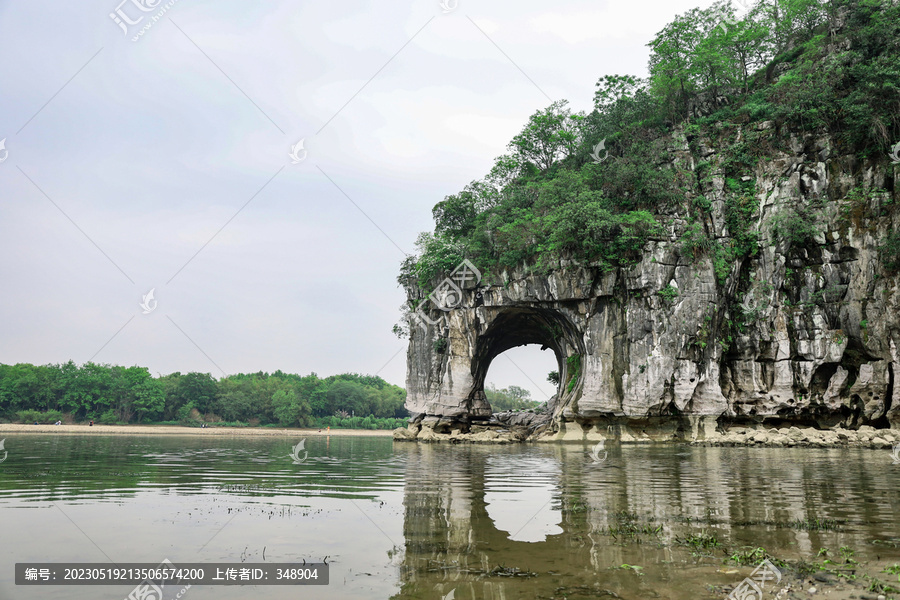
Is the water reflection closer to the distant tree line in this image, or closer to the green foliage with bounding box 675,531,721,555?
the green foliage with bounding box 675,531,721,555

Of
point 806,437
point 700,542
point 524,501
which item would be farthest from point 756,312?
point 700,542

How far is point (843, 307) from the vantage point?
24047 millimetres

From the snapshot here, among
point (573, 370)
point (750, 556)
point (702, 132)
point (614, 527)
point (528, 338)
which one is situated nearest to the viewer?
point (750, 556)

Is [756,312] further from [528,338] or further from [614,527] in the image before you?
[614,527]

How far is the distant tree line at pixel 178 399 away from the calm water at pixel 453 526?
59.1 metres

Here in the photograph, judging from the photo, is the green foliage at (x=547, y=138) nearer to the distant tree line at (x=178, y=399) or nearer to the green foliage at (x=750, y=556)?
the green foliage at (x=750, y=556)

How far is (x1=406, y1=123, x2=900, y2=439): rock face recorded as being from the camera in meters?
23.5

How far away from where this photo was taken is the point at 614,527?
5652 mm

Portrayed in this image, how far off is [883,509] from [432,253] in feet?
87.1

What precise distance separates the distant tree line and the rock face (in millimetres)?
49161

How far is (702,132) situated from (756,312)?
32.7ft

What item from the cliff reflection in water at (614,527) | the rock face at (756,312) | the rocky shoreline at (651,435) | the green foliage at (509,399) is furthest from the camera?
the green foliage at (509,399)

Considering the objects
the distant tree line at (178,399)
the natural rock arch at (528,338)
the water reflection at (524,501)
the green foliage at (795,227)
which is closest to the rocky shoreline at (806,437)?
the natural rock arch at (528,338)

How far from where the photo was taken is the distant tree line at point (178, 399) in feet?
196
